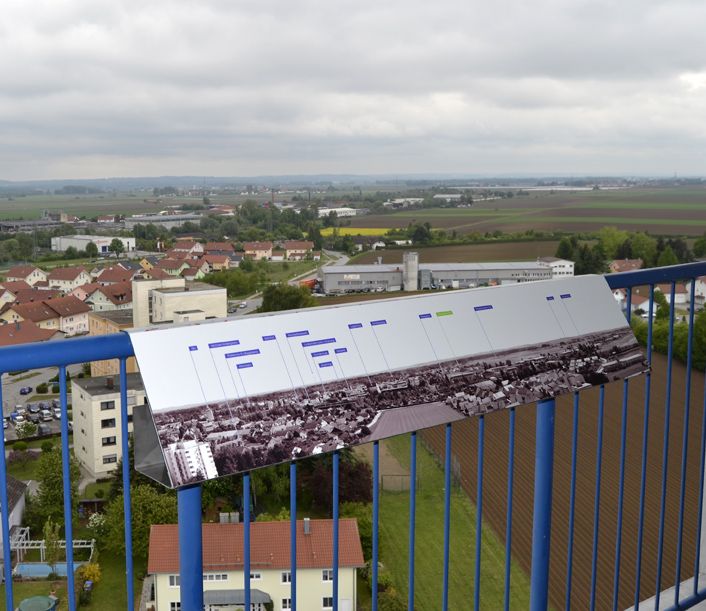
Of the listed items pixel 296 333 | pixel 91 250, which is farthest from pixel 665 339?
pixel 91 250

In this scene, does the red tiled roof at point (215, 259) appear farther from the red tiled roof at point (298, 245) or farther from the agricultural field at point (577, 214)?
the agricultural field at point (577, 214)

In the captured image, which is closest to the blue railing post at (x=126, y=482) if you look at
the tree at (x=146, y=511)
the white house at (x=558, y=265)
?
the tree at (x=146, y=511)

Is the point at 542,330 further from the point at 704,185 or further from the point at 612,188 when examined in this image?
the point at 612,188

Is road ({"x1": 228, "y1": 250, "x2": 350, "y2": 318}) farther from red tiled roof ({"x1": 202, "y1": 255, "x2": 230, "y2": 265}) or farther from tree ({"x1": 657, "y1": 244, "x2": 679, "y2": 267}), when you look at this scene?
tree ({"x1": 657, "y1": 244, "x2": 679, "y2": 267})

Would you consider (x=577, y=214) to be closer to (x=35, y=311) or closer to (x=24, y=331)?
(x=35, y=311)

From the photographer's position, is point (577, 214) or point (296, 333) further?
point (577, 214)

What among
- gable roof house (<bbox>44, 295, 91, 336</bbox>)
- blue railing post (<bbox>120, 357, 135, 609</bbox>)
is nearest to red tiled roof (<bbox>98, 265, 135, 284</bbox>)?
gable roof house (<bbox>44, 295, 91, 336</bbox>)
